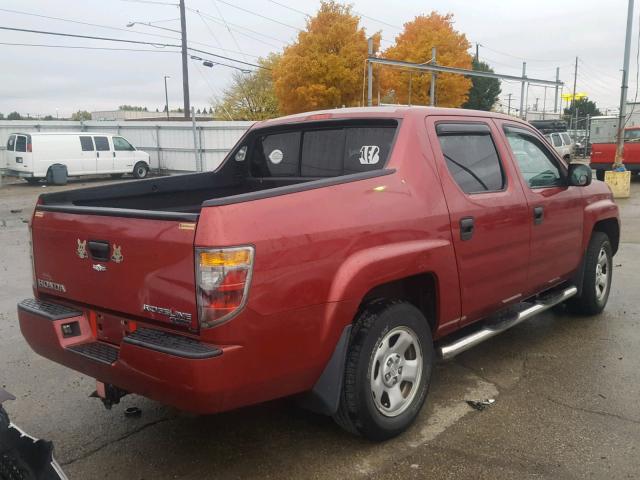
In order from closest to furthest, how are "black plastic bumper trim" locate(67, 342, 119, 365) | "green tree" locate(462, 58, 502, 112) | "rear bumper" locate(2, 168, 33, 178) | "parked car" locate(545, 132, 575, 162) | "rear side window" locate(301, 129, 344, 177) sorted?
1. "black plastic bumper trim" locate(67, 342, 119, 365)
2. "rear side window" locate(301, 129, 344, 177)
3. "rear bumper" locate(2, 168, 33, 178)
4. "parked car" locate(545, 132, 575, 162)
5. "green tree" locate(462, 58, 502, 112)

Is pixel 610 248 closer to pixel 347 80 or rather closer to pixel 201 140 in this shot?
pixel 201 140

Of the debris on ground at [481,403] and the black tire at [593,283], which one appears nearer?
the debris on ground at [481,403]

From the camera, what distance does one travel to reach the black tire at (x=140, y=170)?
936 inches

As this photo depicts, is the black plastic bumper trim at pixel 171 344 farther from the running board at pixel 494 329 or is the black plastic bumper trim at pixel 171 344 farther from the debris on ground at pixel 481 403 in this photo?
the debris on ground at pixel 481 403

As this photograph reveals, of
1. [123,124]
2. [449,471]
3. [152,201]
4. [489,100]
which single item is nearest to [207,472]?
[449,471]

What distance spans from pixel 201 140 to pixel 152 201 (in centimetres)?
2013

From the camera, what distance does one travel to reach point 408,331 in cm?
333

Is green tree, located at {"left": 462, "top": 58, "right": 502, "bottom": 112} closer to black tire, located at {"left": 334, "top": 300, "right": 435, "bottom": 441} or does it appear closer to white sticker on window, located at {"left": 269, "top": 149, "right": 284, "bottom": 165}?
white sticker on window, located at {"left": 269, "top": 149, "right": 284, "bottom": 165}

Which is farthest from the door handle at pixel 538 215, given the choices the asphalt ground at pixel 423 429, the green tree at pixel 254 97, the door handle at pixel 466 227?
the green tree at pixel 254 97

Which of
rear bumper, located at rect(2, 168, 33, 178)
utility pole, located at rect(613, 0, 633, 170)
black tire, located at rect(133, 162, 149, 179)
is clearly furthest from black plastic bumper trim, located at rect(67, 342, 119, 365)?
black tire, located at rect(133, 162, 149, 179)

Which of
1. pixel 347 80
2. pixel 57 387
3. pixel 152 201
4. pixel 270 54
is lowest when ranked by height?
pixel 57 387

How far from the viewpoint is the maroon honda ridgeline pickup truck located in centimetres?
256

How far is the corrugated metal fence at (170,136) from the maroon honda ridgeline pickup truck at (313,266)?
19.7 meters

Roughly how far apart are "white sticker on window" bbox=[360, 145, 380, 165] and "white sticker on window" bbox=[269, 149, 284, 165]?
2.62ft
